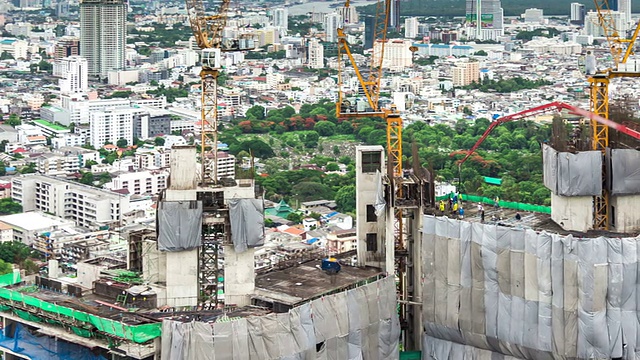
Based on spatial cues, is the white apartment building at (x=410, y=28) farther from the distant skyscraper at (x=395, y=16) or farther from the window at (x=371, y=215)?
the window at (x=371, y=215)

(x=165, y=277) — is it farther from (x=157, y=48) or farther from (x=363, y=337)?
(x=157, y=48)

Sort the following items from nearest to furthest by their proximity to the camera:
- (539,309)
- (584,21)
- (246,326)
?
1. (246,326)
2. (539,309)
3. (584,21)

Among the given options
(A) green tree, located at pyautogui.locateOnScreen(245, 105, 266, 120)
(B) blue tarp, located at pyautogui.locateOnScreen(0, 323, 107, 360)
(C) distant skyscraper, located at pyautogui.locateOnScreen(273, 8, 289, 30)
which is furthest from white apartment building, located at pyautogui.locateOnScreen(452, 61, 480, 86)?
(B) blue tarp, located at pyautogui.locateOnScreen(0, 323, 107, 360)

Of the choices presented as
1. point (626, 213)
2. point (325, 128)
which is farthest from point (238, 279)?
point (325, 128)

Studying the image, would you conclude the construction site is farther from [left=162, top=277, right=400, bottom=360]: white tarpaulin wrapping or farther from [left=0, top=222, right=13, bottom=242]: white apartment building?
[left=0, top=222, right=13, bottom=242]: white apartment building

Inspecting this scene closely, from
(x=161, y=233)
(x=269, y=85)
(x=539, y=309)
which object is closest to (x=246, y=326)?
(x=161, y=233)

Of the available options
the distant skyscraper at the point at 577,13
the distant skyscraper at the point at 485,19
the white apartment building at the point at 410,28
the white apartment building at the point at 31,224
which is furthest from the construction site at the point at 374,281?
the distant skyscraper at the point at 577,13
